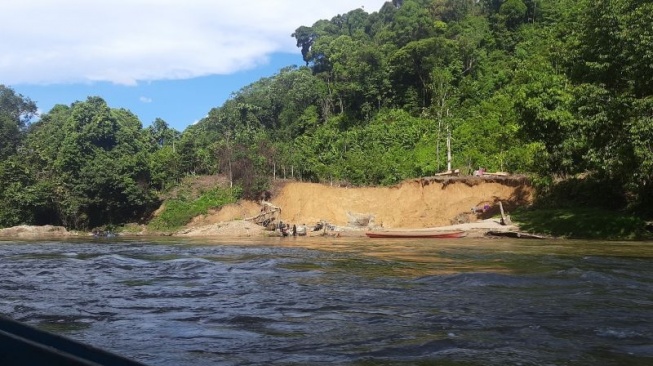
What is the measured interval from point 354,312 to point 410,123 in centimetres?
5007

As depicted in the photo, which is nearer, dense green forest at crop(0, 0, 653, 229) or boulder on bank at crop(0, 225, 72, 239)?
dense green forest at crop(0, 0, 653, 229)

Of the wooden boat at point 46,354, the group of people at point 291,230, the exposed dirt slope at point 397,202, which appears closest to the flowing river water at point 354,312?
Result: the wooden boat at point 46,354

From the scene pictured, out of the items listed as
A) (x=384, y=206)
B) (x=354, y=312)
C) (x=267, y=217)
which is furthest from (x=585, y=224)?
(x=267, y=217)

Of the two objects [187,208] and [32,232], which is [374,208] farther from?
[32,232]

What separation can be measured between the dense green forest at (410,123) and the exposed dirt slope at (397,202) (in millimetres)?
1943

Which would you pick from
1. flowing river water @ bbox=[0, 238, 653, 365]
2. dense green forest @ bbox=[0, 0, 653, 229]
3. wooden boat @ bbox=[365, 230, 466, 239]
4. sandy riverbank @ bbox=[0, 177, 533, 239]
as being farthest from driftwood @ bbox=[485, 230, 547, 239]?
flowing river water @ bbox=[0, 238, 653, 365]

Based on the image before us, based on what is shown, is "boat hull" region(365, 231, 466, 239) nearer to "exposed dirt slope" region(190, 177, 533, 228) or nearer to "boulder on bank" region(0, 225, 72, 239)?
"exposed dirt slope" region(190, 177, 533, 228)

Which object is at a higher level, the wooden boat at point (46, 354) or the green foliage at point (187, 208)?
the green foliage at point (187, 208)

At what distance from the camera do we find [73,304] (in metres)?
7.99

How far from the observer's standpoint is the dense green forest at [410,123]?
2241 centimetres

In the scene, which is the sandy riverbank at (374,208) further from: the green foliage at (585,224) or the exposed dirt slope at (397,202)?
the green foliage at (585,224)

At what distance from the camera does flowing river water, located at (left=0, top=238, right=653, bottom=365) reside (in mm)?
5020

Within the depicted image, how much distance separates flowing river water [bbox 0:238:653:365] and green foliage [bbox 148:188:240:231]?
34191 millimetres

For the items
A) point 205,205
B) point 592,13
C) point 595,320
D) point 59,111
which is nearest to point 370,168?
point 205,205
